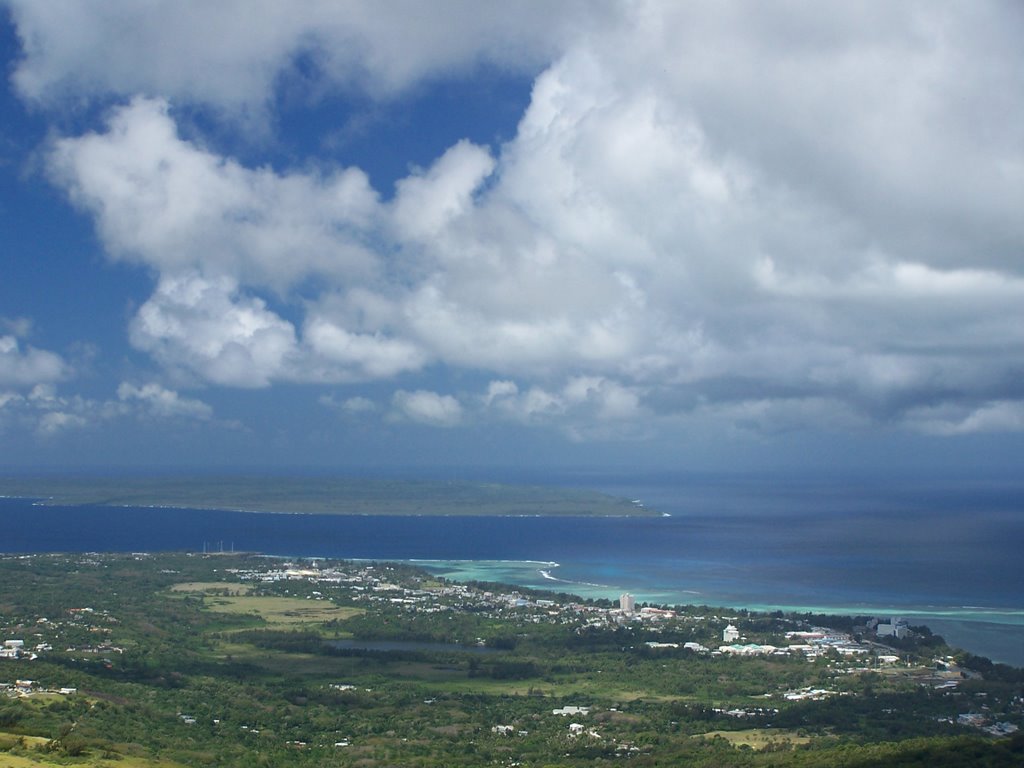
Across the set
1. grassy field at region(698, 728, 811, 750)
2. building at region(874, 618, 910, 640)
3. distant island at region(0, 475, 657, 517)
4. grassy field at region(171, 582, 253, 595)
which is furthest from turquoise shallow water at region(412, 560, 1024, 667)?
distant island at region(0, 475, 657, 517)

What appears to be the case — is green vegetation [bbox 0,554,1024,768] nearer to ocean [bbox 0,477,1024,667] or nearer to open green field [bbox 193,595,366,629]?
open green field [bbox 193,595,366,629]

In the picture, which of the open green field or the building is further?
the open green field

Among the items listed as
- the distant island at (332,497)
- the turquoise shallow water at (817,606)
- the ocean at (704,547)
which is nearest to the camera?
the turquoise shallow water at (817,606)

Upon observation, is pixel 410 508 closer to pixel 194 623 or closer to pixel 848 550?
pixel 848 550

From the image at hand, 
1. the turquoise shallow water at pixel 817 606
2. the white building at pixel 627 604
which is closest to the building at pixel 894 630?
the turquoise shallow water at pixel 817 606

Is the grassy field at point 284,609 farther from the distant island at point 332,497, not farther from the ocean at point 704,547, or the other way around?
the distant island at point 332,497

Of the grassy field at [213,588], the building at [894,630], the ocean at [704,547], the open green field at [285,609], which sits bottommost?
the open green field at [285,609]

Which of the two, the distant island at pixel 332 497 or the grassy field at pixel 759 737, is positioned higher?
the distant island at pixel 332 497
